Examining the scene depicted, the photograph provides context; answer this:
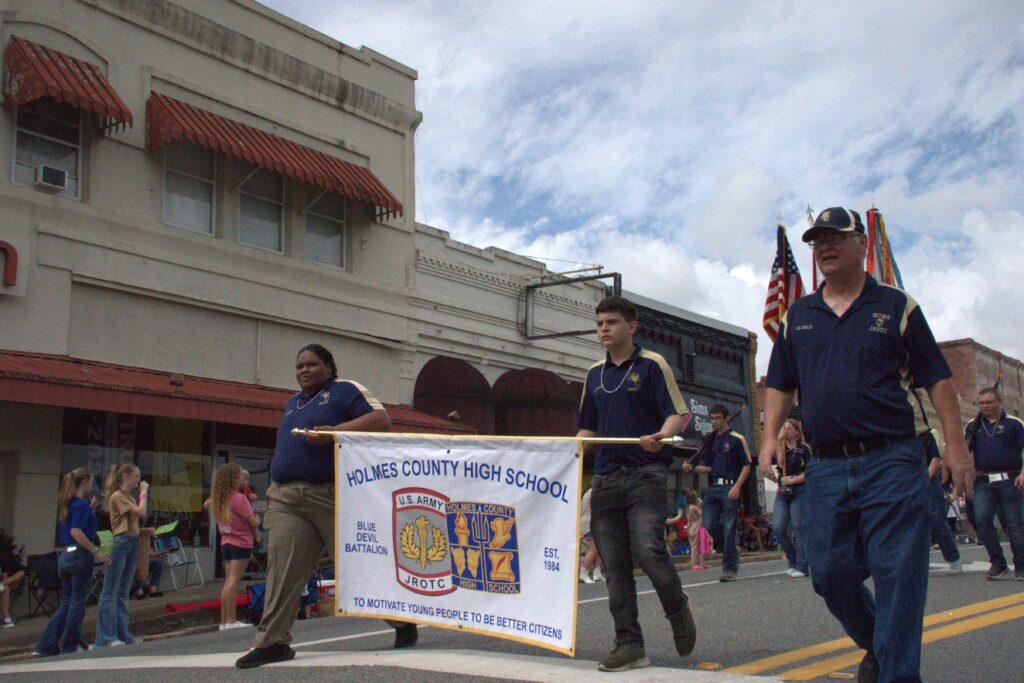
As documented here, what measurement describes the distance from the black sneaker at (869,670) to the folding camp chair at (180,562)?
12982 mm

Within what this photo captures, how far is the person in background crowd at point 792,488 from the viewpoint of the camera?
10328 millimetres

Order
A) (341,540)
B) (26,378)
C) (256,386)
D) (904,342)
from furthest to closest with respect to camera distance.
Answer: (256,386)
(26,378)
(341,540)
(904,342)

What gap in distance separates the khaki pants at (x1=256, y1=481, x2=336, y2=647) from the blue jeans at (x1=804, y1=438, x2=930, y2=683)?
116 inches

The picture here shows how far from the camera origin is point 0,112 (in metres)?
14.6

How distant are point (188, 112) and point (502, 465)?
12.8 m

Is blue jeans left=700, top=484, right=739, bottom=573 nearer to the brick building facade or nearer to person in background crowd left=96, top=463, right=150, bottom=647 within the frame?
person in background crowd left=96, top=463, right=150, bottom=647

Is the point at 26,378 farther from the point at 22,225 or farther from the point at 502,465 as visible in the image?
the point at 502,465

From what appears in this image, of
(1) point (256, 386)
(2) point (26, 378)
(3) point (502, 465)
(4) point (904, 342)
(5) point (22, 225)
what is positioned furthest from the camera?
(1) point (256, 386)

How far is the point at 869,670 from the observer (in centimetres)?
446

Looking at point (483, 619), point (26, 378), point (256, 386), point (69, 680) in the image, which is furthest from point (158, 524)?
point (483, 619)

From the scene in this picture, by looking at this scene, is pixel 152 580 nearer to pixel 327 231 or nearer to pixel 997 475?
pixel 327 231

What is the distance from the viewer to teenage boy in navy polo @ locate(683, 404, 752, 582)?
11.0m

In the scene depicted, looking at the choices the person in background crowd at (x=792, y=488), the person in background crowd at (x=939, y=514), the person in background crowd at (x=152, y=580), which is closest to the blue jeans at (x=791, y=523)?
the person in background crowd at (x=792, y=488)

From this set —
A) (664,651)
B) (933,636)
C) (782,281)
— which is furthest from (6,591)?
(782,281)
